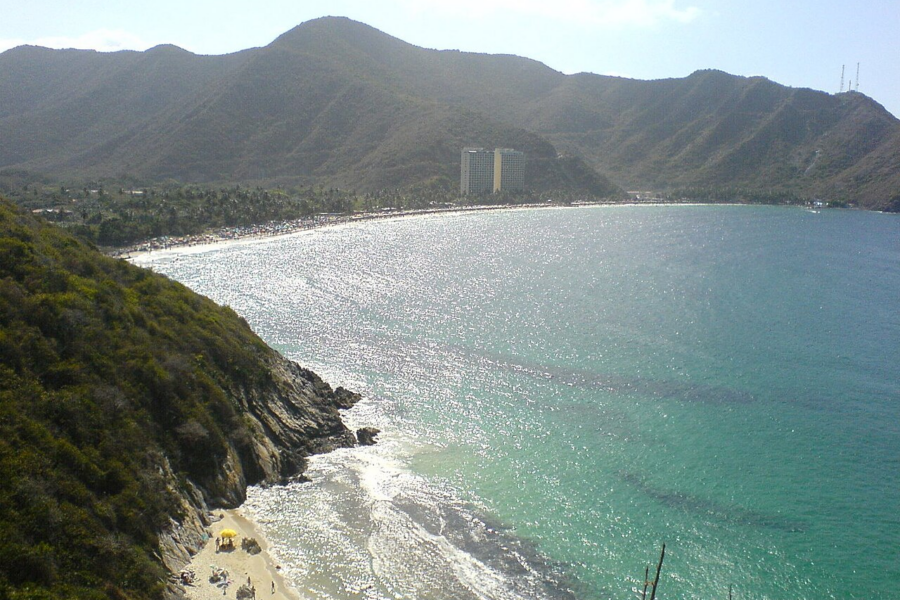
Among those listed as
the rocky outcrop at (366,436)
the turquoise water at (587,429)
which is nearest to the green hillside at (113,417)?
the rocky outcrop at (366,436)

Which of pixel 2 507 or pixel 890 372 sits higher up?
pixel 2 507

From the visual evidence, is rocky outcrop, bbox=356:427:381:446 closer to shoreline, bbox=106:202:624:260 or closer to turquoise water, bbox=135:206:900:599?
turquoise water, bbox=135:206:900:599

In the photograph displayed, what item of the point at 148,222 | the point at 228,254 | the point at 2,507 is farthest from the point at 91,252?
the point at 148,222

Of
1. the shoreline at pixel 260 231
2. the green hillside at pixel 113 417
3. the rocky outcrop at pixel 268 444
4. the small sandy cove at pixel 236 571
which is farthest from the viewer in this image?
the shoreline at pixel 260 231

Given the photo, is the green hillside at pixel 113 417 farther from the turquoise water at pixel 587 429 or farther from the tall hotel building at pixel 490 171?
the tall hotel building at pixel 490 171

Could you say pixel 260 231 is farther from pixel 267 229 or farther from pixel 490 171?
pixel 490 171

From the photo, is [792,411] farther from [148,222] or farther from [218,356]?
[148,222]

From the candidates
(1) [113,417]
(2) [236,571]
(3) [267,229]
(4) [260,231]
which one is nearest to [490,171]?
(3) [267,229]

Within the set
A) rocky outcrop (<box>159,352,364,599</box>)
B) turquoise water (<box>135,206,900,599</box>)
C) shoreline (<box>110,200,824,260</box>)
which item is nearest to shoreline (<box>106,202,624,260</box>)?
shoreline (<box>110,200,824,260</box>)
